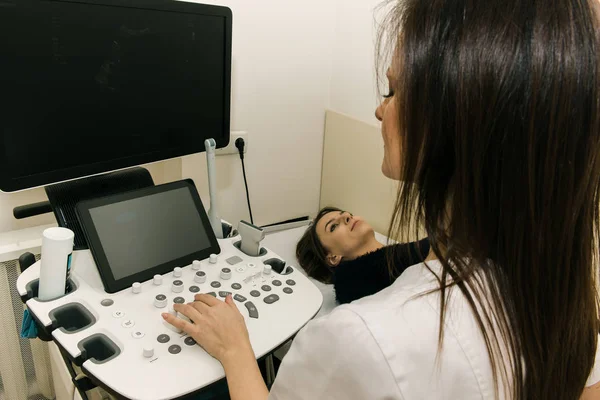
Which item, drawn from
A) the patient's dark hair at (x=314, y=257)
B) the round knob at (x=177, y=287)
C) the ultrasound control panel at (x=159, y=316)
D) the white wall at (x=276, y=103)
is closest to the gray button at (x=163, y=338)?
the ultrasound control panel at (x=159, y=316)

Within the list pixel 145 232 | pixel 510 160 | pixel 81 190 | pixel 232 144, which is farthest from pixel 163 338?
pixel 232 144

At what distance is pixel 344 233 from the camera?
5.45ft

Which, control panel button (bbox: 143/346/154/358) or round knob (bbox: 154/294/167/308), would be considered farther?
round knob (bbox: 154/294/167/308)

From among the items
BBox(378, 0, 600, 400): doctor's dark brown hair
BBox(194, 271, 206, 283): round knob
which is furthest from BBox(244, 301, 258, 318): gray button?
BBox(378, 0, 600, 400): doctor's dark brown hair

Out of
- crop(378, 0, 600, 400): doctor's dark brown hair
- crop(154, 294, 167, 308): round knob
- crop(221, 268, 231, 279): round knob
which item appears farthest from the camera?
crop(221, 268, 231, 279): round knob

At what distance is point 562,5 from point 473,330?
34 centimetres

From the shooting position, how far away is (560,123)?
1.57ft

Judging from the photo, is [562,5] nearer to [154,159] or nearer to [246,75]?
[154,159]

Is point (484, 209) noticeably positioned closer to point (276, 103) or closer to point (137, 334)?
point (137, 334)

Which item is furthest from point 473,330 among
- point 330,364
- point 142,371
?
point 142,371

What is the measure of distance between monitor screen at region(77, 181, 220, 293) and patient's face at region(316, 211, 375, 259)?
64 cm

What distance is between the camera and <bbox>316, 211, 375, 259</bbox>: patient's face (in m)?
1.63

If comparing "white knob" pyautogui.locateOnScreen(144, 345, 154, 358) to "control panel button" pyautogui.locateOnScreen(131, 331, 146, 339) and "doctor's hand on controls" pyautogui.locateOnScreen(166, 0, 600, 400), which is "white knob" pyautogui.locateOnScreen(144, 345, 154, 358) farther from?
"doctor's hand on controls" pyautogui.locateOnScreen(166, 0, 600, 400)

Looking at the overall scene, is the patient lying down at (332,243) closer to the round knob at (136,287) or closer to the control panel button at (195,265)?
the control panel button at (195,265)
